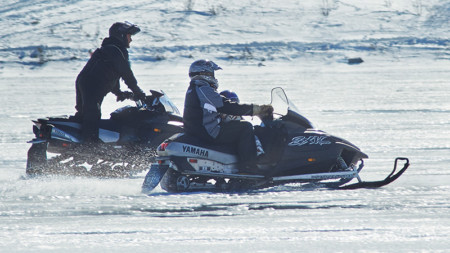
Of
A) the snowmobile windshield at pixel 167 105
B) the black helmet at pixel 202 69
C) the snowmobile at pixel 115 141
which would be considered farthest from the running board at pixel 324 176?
the snowmobile windshield at pixel 167 105

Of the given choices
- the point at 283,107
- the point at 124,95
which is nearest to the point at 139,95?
the point at 124,95

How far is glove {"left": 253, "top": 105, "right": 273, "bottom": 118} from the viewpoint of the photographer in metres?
7.46

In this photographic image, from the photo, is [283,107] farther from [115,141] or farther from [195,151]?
[115,141]

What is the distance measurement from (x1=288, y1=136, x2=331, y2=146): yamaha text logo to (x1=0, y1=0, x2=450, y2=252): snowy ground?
21.6 inches

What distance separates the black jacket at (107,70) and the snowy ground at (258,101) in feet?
4.30

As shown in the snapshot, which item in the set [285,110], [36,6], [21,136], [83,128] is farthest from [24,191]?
[36,6]

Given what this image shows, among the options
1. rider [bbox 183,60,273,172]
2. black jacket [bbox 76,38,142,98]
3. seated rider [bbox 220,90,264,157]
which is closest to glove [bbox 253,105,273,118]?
rider [bbox 183,60,273,172]

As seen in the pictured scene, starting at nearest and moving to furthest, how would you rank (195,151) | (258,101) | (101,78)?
(195,151)
(101,78)
(258,101)

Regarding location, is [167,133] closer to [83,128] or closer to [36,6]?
[83,128]

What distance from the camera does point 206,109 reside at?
750 cm

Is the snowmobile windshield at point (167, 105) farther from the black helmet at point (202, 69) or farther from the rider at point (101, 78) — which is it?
the black helmet at point (202, 69)

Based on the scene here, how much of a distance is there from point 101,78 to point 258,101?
7.15 m

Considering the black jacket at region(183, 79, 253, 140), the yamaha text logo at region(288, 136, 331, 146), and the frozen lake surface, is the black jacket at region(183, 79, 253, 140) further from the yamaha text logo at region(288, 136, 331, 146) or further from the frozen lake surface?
the frozen lake surface

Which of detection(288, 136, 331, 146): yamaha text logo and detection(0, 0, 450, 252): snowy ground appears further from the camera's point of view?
detection(288, 136, 331, 146): yamaha text logo
